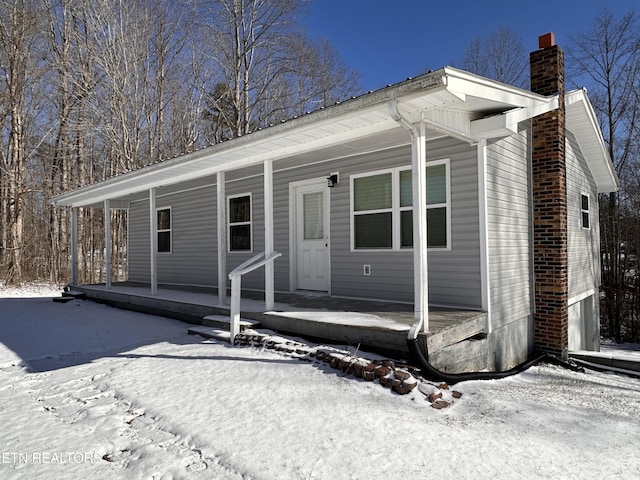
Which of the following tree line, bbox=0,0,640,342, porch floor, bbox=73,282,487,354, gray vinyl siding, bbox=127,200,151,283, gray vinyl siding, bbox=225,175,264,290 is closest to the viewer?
porch floor, bbox=73,282,487,354

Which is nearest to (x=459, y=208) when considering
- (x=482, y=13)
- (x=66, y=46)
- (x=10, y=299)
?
(x=10, y=299)

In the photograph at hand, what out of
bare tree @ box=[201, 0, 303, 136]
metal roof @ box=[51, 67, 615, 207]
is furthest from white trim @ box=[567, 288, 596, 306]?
bare tree @ box=[201, 0, 303, 136]

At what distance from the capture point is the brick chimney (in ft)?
20.9

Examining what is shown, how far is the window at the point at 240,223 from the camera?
880cm

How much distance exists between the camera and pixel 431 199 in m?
5.97

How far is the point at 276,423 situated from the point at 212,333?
9.27 ft

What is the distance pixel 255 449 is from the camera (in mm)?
2709

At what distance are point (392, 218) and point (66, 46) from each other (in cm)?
1644

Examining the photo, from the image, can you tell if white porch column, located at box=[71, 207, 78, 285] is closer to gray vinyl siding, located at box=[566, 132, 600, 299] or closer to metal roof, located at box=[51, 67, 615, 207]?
metal roof, located at box=[51, 67, 615, 207]

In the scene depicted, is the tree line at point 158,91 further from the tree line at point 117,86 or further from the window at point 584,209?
the window at point 584,209

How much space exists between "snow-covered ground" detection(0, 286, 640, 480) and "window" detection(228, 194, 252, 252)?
4036mm

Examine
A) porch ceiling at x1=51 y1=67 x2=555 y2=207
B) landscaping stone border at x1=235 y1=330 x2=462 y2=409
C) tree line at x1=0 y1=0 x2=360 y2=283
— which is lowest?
landscaping stone border at x1=235 y1=330 x2=462 y2=409

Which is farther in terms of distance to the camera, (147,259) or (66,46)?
(66,46)

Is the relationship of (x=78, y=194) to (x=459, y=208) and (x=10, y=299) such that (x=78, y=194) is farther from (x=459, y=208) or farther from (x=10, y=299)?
(x=459, y=208)
